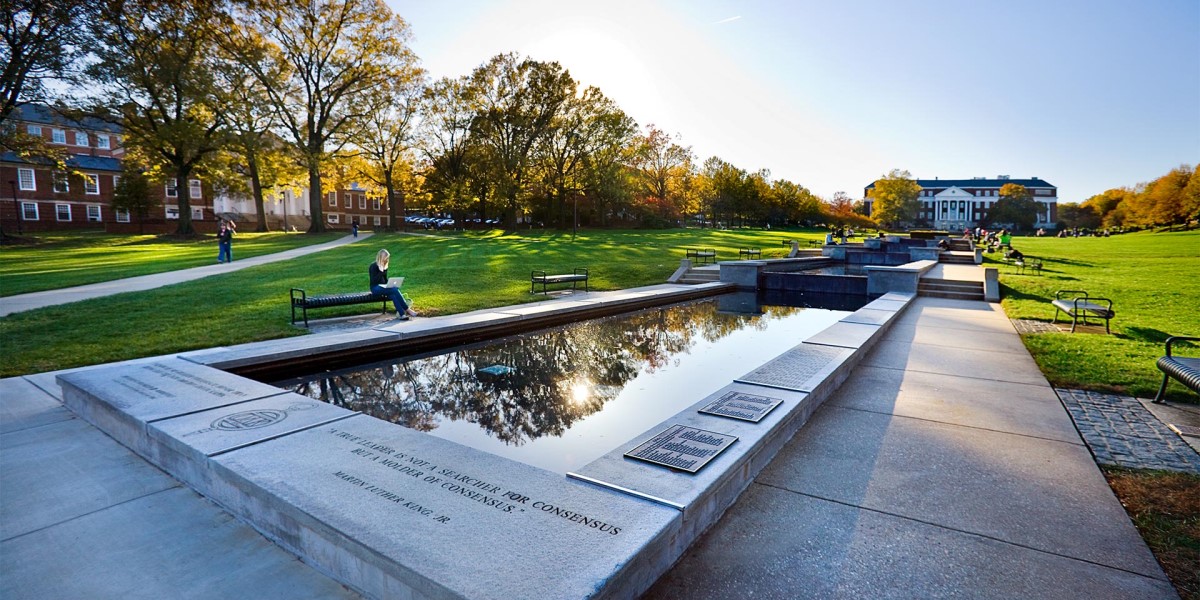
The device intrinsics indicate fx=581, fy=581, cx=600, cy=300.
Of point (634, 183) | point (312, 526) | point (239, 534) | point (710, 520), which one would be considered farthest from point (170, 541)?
point (634, 183)

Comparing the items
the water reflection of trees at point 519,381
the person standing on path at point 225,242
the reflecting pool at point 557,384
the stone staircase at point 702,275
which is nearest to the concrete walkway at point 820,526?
the reflecting pool at point 557,384

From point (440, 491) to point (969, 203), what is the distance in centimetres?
15593

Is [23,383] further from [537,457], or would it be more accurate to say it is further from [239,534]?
[537,457]

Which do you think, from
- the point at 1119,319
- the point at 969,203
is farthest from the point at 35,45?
the point at 969,203

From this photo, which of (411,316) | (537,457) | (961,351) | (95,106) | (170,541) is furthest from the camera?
(95,106)

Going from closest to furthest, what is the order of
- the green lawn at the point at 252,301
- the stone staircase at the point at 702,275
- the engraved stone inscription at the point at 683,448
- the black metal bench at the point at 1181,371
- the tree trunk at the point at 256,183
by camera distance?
1. the engraved stone inscription at the point at 683,448
2. the black metal bench at the point at 1181,371
3. the green lawn at the point at 252,301
4. the stone staircase at the point at 702,275
5. the tree trunk at the point at 256,183

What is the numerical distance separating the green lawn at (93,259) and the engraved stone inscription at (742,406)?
1776cm

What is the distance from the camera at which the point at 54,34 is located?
99.8 ft

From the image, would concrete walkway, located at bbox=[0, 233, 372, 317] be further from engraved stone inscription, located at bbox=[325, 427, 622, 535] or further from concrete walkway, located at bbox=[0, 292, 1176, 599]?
engraved stone inscription, located at bbox=[325, 427, 622, 535]

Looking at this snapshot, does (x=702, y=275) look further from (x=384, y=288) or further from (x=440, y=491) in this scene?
(x=440, y=491)

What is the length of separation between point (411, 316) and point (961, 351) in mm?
9482

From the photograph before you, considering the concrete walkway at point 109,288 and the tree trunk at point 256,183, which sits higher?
the tree trunk at point 256,183

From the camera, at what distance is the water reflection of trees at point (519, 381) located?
602cm

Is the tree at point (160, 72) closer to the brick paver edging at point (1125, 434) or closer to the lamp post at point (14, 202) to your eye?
the lamp post at point (14, 202)
